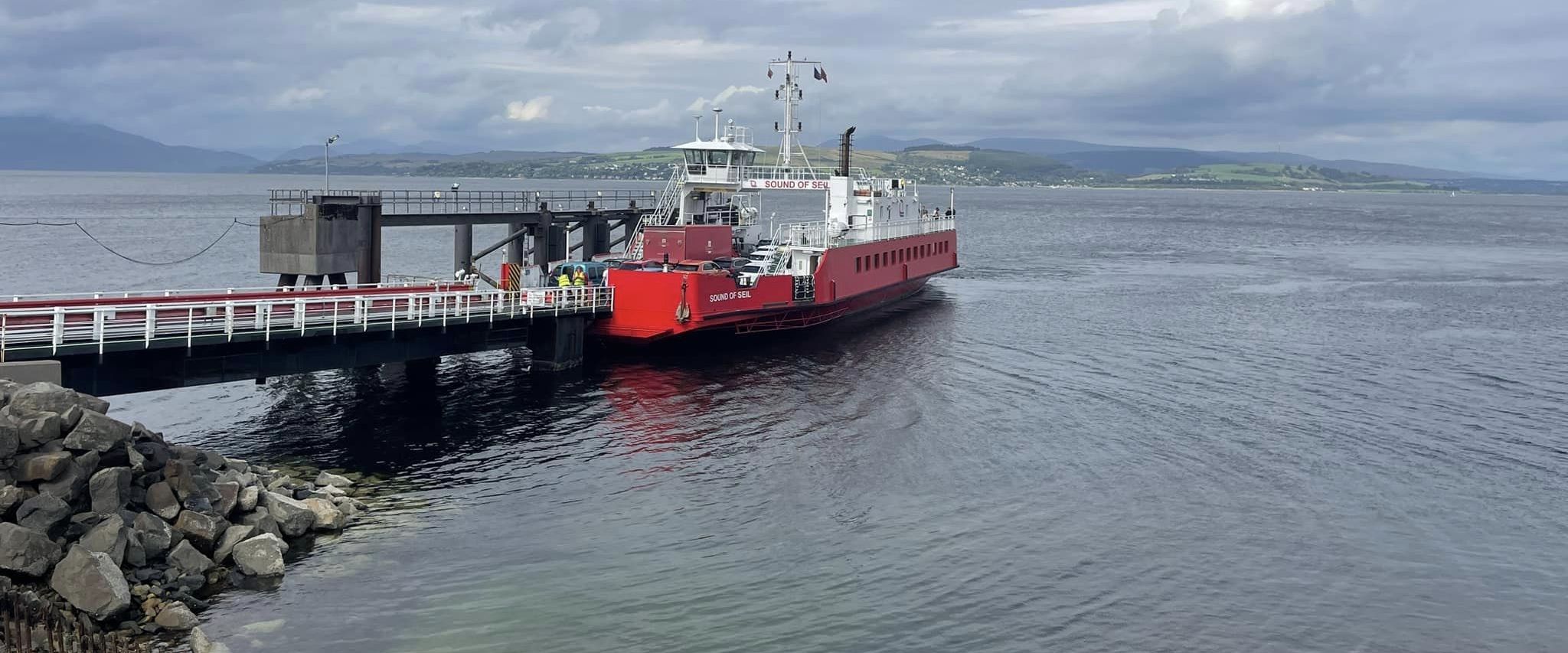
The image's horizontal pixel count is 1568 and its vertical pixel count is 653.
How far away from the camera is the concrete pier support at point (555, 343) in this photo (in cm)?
4256

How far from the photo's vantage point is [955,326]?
59.4 metres

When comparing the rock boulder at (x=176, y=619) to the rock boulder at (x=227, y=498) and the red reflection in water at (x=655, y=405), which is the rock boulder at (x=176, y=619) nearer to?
the rock boulder at (x=227, y=498)

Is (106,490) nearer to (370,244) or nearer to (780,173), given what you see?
(370,244)

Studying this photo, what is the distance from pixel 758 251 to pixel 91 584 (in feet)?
124

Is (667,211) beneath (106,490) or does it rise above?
above

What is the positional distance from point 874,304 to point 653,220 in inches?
502

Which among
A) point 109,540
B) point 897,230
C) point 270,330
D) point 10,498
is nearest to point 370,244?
point 270,330

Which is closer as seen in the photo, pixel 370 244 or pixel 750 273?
pixel 370 244

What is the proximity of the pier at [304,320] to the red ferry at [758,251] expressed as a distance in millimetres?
2369

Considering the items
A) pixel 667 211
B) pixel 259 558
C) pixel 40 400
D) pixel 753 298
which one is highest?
pixel 667 211

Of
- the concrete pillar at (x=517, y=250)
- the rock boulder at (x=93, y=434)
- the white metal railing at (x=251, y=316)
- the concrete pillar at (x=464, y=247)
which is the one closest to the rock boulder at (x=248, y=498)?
the rock boulder at (x=93, y=434)

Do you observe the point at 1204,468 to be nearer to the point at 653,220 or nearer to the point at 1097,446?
the point at 1097,446

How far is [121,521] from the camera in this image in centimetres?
2186

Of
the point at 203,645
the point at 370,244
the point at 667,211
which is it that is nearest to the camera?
the point at 203,645
